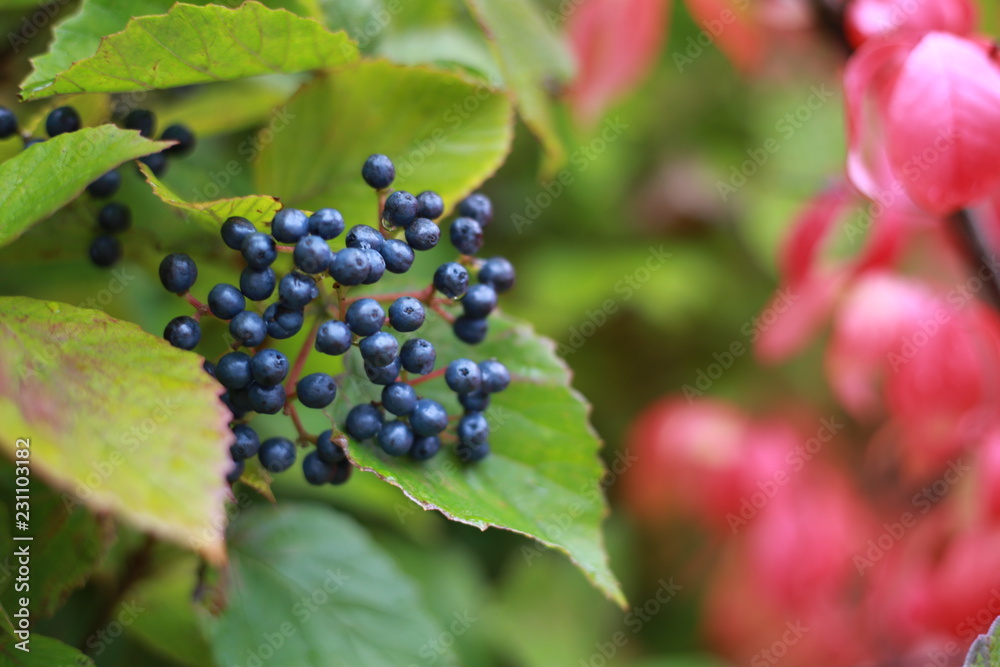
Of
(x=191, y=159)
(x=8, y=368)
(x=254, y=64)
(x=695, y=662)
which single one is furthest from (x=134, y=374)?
(x=695, y=662)

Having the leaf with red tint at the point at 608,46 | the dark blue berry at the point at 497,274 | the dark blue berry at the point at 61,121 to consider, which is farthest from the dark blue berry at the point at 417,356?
the leaf with red tint at the point at 608,46

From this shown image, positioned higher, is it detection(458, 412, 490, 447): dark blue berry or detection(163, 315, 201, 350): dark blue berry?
detection(163, 315, 201, 350): dark blue berry

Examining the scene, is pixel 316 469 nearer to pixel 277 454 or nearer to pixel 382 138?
pixel 277 454

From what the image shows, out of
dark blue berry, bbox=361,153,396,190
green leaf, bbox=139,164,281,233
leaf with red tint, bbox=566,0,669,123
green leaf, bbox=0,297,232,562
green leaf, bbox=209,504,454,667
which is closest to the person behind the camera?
green leaf, bbox=0,297,232,562

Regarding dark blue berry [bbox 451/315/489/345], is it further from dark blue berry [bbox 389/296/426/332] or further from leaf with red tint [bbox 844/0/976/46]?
leaf with red tint [bbox 844/0/976/46]

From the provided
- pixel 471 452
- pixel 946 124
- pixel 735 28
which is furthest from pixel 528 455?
pixel 735 28

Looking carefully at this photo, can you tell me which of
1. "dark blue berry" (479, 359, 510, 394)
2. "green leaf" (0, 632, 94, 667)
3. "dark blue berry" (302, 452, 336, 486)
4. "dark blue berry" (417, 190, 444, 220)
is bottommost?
"green leaf" (0, 632, 94, 667)

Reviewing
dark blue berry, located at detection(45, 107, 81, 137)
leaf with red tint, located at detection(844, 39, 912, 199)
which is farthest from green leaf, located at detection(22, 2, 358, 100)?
leaf with red tint, located at detection(844, 39, 912, 199)
